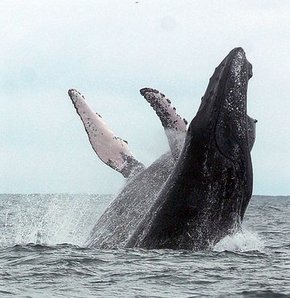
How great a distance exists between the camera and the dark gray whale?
8812 millimetres

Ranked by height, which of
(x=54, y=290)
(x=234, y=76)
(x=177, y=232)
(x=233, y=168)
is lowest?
(x=54, y=290)

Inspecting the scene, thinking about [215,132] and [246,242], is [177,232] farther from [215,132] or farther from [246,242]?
[246,242]

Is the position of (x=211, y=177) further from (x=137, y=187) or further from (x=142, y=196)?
(x=137, y=187)

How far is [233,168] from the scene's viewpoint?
8836 millimetres

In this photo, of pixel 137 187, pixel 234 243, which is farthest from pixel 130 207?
pixel 234 243

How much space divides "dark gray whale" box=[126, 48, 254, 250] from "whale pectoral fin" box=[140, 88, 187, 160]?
1.24m

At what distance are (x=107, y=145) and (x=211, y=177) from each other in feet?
11.1

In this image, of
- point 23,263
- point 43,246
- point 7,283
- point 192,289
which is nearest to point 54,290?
point 7,283

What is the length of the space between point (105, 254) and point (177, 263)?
3.31 ft

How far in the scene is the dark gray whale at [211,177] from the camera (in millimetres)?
Answer: 8812

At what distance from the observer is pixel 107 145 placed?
11945mm

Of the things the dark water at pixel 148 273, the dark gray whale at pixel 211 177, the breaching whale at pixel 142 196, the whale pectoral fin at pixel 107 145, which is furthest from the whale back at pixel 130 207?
the dark gray whale at pixel 211 177

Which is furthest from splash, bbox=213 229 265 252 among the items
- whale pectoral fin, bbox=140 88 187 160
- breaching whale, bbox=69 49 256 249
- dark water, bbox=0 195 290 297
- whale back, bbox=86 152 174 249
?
whale pectoral fin, bbox=140 88 187 160

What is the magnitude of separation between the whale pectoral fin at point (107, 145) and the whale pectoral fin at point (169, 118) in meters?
1.11
